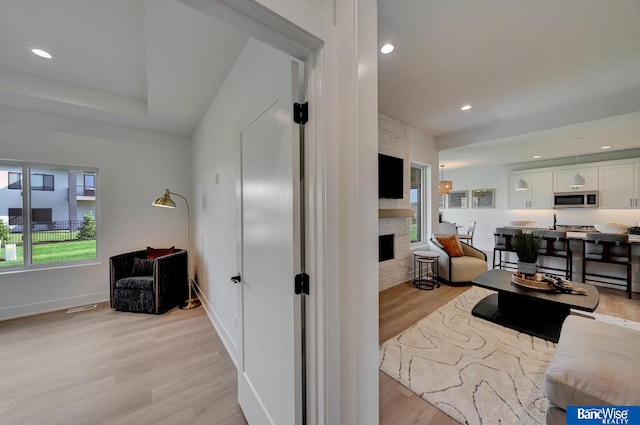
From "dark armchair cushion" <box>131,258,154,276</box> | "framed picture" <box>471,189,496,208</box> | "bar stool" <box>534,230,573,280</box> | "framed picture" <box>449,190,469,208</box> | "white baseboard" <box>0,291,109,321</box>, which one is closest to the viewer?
"white baseboard" <box>0,291,109,321</box>

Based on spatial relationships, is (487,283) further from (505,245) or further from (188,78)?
(188,78)

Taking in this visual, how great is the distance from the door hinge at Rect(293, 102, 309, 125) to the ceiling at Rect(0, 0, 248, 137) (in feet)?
4.16

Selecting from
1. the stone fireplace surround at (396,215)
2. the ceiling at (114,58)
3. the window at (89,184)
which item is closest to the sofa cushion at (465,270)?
the stone fireplace surround at (396,215)

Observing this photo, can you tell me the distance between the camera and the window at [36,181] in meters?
3.10

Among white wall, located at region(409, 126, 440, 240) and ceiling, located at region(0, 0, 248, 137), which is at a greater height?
ceiling, located at region(0, 0, 248, 137)

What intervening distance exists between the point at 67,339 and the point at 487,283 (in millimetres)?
4742

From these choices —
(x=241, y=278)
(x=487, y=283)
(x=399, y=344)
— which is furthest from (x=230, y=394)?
(x=487, y=283)

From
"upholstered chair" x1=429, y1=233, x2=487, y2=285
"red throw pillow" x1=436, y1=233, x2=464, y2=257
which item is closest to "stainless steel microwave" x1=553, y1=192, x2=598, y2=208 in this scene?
"upholstered chair" x1=429, y1=233, x2=487, y2=285

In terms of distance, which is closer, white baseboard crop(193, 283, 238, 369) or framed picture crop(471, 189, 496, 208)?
white baseboard crop(193, 283, 238, 369)

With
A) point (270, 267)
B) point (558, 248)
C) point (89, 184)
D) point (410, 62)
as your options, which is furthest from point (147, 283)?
point (558, 248)

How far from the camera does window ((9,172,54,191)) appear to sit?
310 cm

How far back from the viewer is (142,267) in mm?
3467

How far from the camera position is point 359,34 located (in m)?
1.09

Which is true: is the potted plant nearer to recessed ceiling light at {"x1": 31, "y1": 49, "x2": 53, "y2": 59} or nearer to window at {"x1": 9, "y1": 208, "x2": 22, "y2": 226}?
recessed ceiling light at {"x1": 31, "y1": 49, "x2": 53, "y2": 59}
